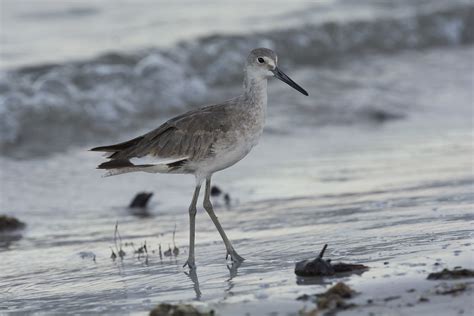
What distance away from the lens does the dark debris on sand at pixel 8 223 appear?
893 centimetres

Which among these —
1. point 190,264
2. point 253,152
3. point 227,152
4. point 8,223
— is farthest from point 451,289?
point 253,152

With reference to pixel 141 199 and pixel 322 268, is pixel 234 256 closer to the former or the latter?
pixel 322 268

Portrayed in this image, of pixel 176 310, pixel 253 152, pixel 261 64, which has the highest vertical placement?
pixel 261 64

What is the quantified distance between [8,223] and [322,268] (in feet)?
12.5

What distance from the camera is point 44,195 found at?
34.2ft

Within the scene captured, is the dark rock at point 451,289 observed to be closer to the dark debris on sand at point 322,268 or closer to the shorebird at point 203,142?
the dark debris on sand at point 322,268

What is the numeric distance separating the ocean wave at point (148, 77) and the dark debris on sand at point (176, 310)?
7.44 meters

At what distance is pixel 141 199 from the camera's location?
9.70 m

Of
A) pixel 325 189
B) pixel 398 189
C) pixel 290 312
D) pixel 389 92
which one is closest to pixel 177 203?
pixel 325 189

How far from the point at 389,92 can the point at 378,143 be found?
321 cm

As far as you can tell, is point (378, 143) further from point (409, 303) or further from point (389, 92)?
point (409, 303)

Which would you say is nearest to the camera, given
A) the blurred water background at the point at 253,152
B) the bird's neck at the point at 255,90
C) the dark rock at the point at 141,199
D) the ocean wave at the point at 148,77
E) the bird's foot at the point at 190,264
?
the blurred water background at the point at 253,152

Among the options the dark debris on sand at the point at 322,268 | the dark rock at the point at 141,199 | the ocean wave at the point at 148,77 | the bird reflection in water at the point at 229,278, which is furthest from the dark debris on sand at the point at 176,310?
the ocean wave at the point at 148,77

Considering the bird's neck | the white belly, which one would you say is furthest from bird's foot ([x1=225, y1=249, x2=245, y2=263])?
the bird's neck
